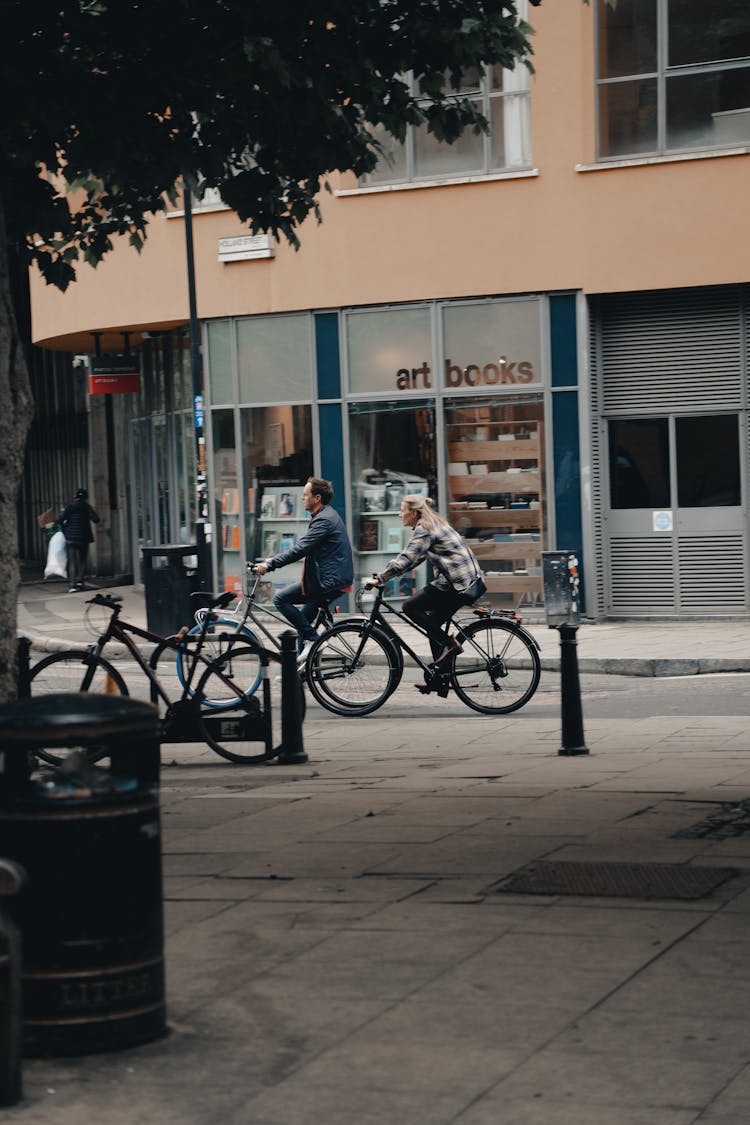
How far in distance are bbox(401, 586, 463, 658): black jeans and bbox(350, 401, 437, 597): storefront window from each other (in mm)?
8542

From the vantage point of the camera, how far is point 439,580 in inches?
525

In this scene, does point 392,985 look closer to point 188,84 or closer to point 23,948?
point 23,948

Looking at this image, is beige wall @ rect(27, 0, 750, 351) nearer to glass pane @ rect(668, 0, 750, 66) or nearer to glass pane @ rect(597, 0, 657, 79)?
glass pane @ rect(597, 0, 657, 79)

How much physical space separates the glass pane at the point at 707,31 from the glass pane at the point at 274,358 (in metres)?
5.78

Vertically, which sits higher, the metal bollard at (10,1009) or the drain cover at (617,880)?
the metal bollard at (10,1009)

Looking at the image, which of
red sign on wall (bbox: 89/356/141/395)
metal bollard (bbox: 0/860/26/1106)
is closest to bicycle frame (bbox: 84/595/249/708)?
metal bollard (bbox: 0/860/26/1106)

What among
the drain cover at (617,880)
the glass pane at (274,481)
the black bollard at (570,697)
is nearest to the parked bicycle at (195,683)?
the black bollard at (570,697)

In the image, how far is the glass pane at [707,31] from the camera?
66.1ft

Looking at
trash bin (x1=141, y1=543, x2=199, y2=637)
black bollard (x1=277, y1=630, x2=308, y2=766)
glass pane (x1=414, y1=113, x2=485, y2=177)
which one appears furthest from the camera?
glass pane (x1=414, y1=113, x2=485, y2=177)

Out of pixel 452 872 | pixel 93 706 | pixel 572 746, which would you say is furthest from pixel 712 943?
pixel 572 746

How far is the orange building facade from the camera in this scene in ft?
66.8

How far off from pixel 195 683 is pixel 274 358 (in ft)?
39.8

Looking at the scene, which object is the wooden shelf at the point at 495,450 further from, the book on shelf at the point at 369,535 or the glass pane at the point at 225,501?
the glass pane at the point at 225,501

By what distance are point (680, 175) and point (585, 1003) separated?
54.1 ft
